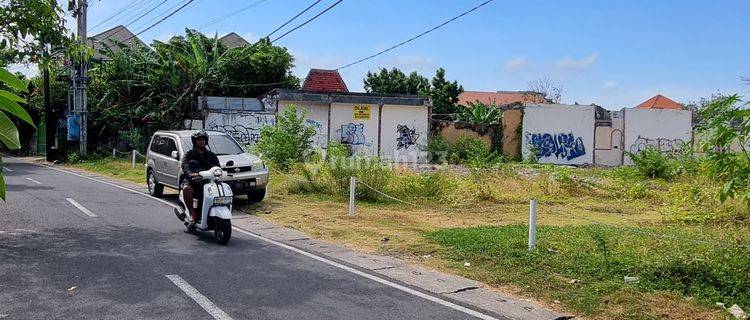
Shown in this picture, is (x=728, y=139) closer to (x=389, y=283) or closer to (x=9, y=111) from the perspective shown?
(x=389, y=283)

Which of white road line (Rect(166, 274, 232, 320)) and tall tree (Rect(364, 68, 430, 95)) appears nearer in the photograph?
white road line (Rect(166, 274, 232, 320))

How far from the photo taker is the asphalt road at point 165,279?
5.62 meters

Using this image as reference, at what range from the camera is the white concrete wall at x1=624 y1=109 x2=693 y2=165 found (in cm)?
3250

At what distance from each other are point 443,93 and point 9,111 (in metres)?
46.4

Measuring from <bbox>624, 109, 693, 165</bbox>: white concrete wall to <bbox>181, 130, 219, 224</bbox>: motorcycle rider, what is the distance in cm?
2777

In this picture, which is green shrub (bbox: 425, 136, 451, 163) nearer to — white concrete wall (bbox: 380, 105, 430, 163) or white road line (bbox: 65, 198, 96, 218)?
white concrete wall (bbox: 380, 105, 430, 163)

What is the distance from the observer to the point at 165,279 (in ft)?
21.9

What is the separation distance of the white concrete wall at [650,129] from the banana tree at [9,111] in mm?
33136

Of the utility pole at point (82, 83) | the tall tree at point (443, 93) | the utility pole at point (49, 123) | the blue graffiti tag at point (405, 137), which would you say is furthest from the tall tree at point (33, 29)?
the tall tree at point (443, 93)

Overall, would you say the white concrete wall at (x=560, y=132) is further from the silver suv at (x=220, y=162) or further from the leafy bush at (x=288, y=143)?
the silver suv at (x=220, y=162)

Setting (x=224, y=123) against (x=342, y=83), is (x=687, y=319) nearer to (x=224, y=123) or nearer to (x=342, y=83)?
(x=224, y=123)

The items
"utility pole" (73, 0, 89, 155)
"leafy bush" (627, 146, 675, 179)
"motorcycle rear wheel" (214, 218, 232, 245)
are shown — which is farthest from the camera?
"utility pole" (73, 0, 89, 155)

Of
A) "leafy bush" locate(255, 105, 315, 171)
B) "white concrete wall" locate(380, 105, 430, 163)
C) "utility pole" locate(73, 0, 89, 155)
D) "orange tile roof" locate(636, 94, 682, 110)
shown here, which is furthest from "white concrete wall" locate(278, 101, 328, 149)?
"orange tile roof" locate(636, 94, 682, 110)

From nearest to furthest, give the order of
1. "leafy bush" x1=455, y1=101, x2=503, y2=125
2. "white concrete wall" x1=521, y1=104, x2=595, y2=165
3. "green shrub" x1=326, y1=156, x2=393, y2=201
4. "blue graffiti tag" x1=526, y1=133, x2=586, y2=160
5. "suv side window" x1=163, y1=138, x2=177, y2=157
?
"suv side window" x1=163, y1=138, x2=177, y2=157 → "green shrub" x1=326, y1=156, x2=393, y2=201 → "white concrete wall" x1=521, y1=104, x2=595, y2=165 → "blue graffiti tag" x1=526, y1=133, x2=586, y2=160 → "leafy bush" x1=455, y1=101, x2=503, y2=125
